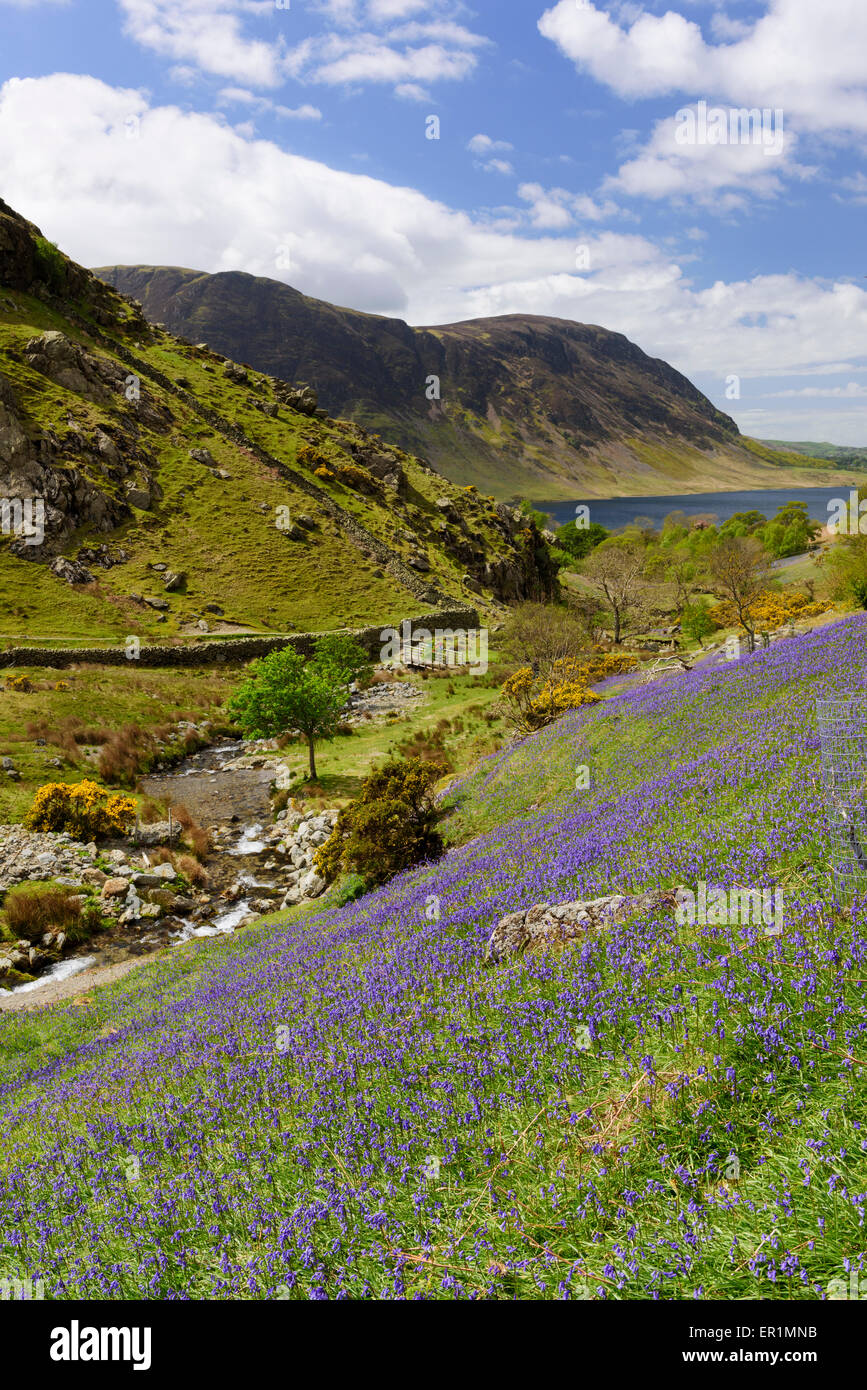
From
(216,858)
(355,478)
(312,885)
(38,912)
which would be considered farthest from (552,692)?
(355,478)

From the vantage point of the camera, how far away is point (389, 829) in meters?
16.2

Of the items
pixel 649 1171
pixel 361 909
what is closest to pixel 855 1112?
pixel 649 1171

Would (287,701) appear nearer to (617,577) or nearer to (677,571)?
(617,577)

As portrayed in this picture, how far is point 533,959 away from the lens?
244 inches

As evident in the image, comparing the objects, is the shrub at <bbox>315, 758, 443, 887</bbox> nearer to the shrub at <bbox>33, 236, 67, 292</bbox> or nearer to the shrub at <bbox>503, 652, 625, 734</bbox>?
the shrub at <bbox>503, 652, 625, 734</bbox>

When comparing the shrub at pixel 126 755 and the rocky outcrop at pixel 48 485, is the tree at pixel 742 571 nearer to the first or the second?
the shrub at pixel 126 755

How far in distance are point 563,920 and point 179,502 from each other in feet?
272

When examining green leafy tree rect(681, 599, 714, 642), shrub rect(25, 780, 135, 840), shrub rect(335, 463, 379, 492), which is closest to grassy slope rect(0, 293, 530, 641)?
shrub rect(335, 463, 379, 492)

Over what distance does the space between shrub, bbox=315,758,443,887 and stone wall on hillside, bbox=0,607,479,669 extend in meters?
38.7

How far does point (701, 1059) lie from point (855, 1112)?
0.91m

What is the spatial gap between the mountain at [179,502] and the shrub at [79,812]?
1401 inches

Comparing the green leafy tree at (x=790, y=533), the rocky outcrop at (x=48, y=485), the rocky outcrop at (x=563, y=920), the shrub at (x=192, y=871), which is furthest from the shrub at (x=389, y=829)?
the green leafy tree at (x=790, y=533)

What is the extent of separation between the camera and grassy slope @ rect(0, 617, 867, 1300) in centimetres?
315
